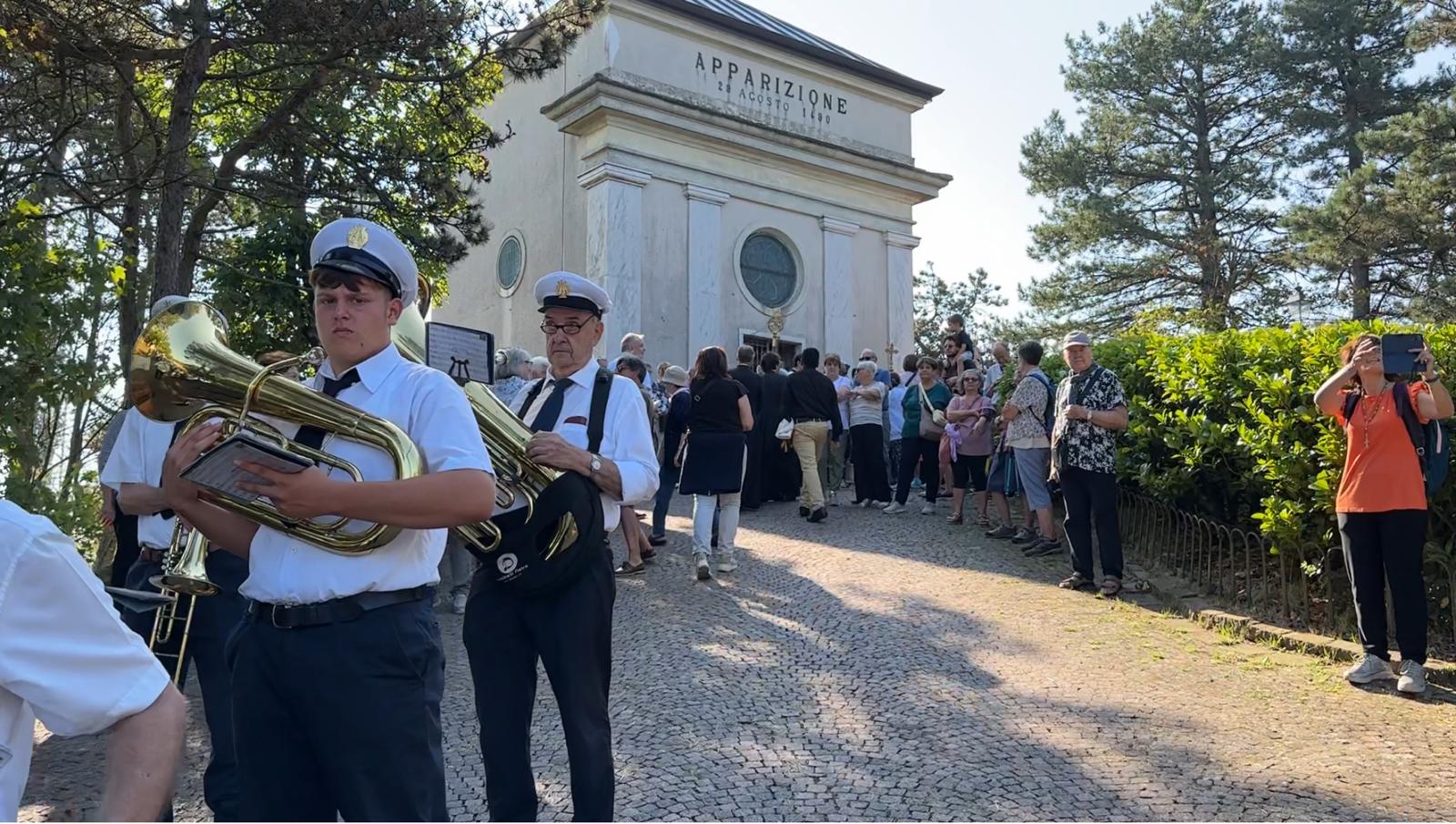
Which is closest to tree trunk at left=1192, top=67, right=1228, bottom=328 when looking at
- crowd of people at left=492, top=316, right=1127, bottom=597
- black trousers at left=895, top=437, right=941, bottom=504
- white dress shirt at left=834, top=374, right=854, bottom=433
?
crowd of people at left=492, top=316, right=1127, bottom=597

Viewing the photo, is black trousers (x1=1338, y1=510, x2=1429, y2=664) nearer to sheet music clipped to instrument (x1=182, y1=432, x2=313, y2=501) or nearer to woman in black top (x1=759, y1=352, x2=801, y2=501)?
sheet music clipped to instrument (x1=182, y1=432, x2=313, y2=501)

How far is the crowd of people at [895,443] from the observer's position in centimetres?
838

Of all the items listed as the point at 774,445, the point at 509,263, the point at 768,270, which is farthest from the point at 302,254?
the point at 768,270

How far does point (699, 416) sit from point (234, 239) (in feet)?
31.5

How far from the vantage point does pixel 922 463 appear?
1265 centimetres

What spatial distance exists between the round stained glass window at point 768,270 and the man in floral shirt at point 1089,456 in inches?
591

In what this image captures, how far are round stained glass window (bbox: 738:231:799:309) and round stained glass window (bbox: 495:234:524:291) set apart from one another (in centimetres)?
528

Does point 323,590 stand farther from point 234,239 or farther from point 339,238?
point 234,239

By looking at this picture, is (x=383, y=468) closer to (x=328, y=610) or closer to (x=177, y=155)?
(x=328, y=610)

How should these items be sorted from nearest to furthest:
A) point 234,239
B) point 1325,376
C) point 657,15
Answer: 1. point 1325,376
2. point 234,239
3. point 657,15

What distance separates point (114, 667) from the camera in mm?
1645

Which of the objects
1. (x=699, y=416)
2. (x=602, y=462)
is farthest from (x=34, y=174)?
(x=602, y=462)

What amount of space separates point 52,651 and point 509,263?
23.7 meters

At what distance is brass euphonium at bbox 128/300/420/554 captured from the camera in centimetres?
252
